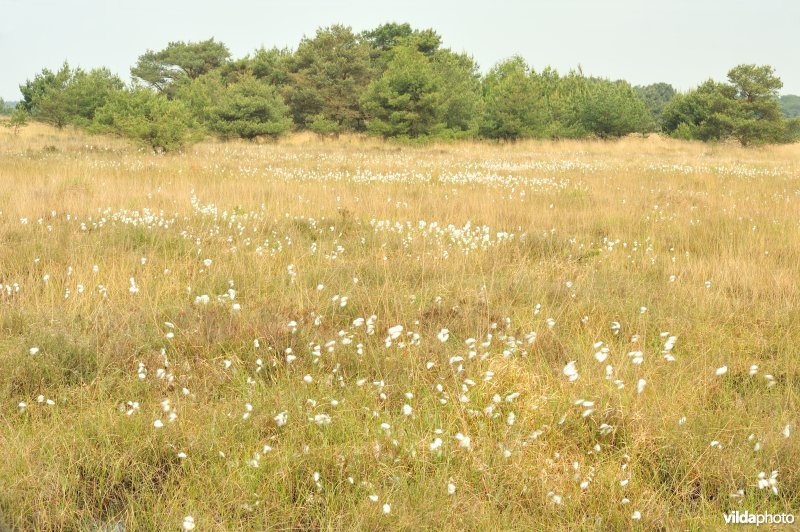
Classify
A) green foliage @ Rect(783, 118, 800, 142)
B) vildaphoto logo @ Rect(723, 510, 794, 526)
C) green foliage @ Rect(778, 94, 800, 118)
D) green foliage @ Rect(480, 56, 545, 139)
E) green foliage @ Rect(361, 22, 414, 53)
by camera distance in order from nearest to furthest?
vildaphoto logo @ Rect(723, 510, 794, 526) → green foliage @ Rect(480, 56, 545, 139) → green foliage @ Rect(783, 118, 800, 142) → green foliage @ Rect(361, 22, 414, 53) → green foliage @ Rect(778, 94, 800, 118)

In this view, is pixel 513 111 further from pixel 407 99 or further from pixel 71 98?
pixel 71 98

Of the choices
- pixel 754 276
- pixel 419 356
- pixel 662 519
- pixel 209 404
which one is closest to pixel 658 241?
pixel 754 276

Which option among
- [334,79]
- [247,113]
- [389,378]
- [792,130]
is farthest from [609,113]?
[389,378]

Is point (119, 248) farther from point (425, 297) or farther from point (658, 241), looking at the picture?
point (658, 241)

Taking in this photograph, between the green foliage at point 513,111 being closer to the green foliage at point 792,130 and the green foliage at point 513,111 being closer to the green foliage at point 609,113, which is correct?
the green foliage at point 609,113

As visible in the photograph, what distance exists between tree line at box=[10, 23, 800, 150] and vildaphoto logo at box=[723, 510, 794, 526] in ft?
80.1

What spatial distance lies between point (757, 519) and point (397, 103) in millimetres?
29574

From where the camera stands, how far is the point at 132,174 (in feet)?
40.8

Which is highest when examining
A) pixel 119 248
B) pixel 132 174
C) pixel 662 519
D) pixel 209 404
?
pixel 132 174

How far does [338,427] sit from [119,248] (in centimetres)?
440

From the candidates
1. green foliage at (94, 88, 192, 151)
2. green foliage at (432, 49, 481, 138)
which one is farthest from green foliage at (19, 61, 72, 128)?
green foliage at (432, 49, 481, 138)

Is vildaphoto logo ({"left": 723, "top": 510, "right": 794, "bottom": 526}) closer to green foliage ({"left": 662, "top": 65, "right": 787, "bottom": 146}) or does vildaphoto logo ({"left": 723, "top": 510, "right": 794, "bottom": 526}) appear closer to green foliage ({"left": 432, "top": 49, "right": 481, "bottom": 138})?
green foliage ({"left": 432, "top": 49, "right": 481, "bottom": 138})

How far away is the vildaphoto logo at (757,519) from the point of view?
2.37 metres

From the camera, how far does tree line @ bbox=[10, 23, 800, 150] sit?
30.0 meters
